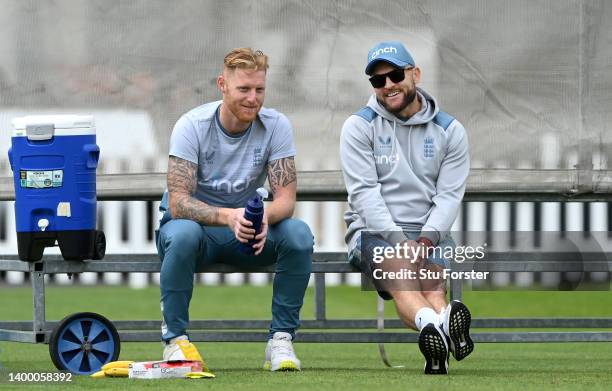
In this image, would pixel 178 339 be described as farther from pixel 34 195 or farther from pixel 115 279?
pixel 115 279

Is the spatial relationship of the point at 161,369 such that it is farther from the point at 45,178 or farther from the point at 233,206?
the point at 45,178

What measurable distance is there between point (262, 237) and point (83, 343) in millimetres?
976

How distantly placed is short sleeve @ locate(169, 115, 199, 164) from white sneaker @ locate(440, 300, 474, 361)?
140 centimetres

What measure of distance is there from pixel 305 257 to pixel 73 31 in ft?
6.93

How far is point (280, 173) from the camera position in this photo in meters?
7.33

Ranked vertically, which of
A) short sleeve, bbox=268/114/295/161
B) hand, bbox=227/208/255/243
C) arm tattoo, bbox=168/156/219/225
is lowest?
hand, bbox=227/208/255/243

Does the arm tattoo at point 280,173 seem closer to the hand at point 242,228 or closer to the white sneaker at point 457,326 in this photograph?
the hand at point 242,228

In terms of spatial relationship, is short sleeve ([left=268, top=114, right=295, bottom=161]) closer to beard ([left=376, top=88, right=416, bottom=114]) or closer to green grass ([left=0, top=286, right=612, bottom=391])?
beard ([left=376, top=88, right=416, bottom=114])

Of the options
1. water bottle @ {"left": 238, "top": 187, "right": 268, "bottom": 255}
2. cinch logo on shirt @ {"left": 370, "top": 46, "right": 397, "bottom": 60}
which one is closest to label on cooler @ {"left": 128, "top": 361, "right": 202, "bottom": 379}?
water bottle @ {"left": 238, "top": 187, "right": 268, "bottom": 255}

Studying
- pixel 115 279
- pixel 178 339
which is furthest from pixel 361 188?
pixel 115 279

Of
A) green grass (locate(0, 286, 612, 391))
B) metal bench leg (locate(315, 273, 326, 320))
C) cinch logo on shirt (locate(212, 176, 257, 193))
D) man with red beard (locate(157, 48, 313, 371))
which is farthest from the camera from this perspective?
metal bench leg (locate(315, 273, 326, 320))

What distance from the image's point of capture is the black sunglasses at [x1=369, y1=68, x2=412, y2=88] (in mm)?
7363

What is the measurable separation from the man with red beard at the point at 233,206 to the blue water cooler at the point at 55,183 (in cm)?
40

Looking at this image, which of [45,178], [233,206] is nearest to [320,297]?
[233,206]
